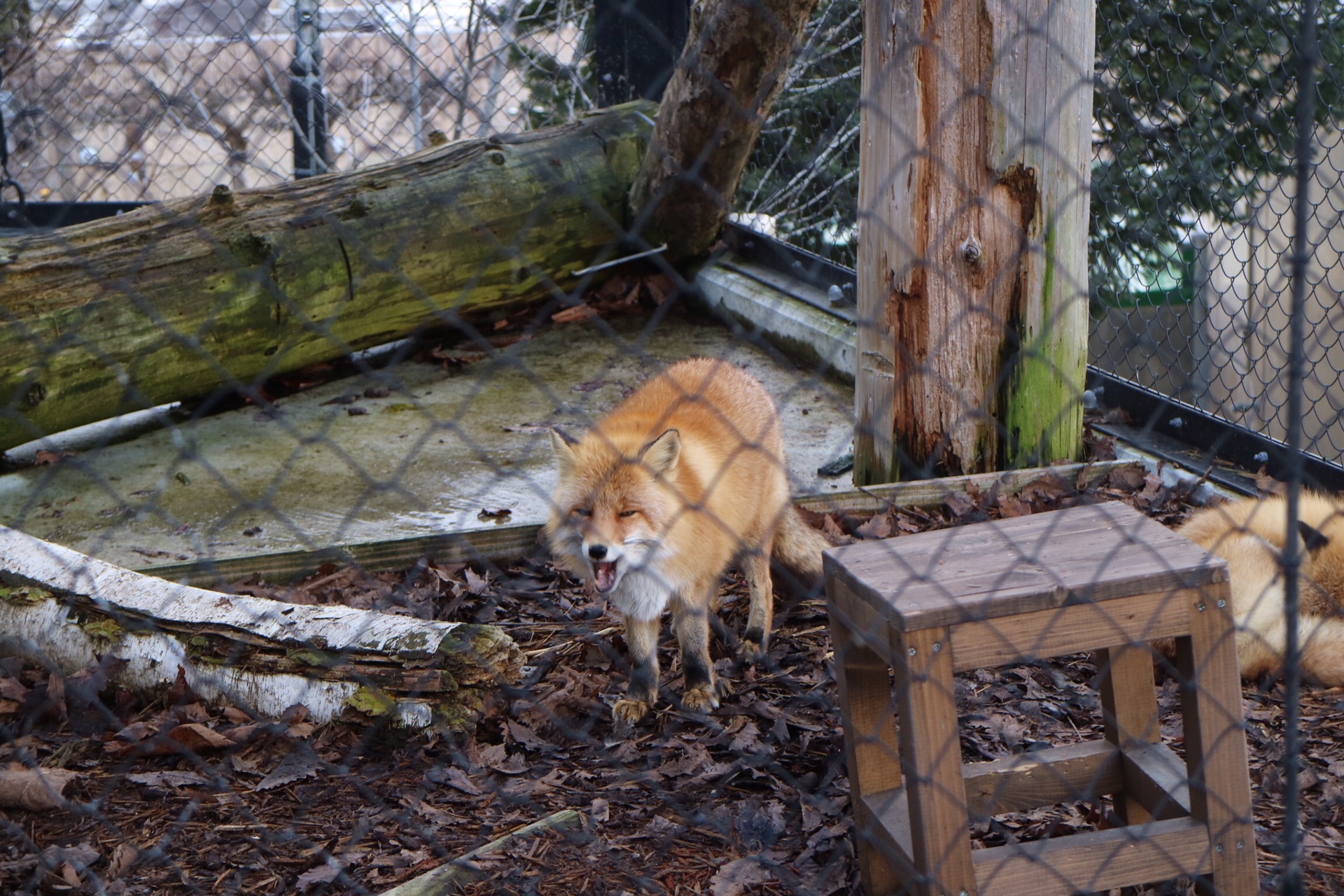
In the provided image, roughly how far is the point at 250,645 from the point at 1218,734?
2.05 metres

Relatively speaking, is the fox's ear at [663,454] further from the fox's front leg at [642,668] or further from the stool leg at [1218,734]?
the stool leg at [1218,734]

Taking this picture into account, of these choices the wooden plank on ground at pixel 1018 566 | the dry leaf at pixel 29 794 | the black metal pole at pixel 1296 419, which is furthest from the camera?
the dry leaf at pixel 29 794

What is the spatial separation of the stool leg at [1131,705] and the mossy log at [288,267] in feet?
7.21

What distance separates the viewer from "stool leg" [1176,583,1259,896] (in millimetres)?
1909

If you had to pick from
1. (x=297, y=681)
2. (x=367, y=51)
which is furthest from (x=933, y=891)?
(x=367, y=51)

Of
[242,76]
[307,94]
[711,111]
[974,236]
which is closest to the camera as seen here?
[974,236]

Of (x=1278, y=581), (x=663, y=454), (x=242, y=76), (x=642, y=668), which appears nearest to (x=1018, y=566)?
(x=663, y=454)

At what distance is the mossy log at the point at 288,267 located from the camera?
393 cm

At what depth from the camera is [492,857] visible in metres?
2.17

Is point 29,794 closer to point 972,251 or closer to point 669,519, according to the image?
point 669,519

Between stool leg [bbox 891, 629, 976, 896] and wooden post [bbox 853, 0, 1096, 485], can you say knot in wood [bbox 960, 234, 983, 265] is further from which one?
stool leg [bbox 891, 629, 976, 896]

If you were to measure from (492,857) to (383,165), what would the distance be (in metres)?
3.39

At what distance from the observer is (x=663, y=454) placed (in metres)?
2.67

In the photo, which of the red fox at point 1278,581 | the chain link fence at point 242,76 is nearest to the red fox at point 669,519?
the red fox at point 1278,581
